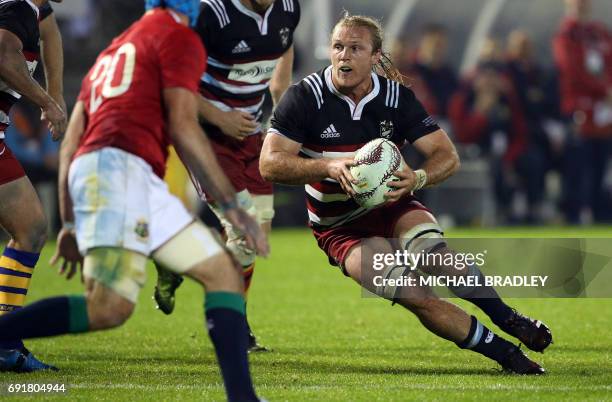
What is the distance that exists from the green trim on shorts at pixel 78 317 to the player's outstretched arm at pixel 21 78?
2002mm

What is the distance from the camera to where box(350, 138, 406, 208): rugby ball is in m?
6.98

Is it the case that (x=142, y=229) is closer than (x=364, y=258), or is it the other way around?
(x=142, y=229)

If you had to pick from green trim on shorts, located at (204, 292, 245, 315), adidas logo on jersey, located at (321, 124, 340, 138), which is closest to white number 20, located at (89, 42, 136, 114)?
green trim on shorts, located at (204, 292, 245, 315)

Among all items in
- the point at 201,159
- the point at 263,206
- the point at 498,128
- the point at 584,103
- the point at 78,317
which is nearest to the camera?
the point at 201,159

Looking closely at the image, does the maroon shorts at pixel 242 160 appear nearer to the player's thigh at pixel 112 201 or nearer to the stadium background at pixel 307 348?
the stadium background at pixel 307 348

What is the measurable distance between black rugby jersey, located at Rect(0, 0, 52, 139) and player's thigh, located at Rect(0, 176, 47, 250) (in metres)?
0.37

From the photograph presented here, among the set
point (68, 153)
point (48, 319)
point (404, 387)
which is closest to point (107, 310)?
point (48, 319)

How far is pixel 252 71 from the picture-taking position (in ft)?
26.9

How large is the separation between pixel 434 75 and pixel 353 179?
12847 mm

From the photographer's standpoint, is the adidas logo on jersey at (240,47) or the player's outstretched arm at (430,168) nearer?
the player's outstretched arm at (430,168)

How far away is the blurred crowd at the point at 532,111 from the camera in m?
19.3

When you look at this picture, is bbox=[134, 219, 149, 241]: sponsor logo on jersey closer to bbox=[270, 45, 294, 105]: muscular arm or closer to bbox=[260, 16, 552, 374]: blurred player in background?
bbox=[260, 16, 552, 374]: blurred player in background

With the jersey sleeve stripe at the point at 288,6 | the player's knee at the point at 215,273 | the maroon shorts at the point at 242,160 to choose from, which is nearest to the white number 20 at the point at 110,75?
the player's knee at the point at 215,273

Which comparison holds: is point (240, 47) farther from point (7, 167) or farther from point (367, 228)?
point (7, 167)
